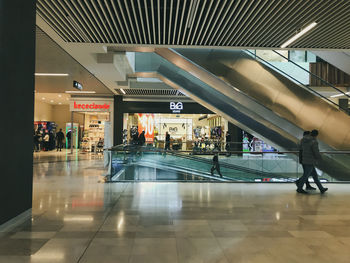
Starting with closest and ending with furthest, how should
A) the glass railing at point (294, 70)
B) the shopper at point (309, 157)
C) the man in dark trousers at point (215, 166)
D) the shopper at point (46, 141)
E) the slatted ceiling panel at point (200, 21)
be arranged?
1. the slatted ceiling panel at point (200, 21)
2. the shopper at point (309, 157)
3. the glass railing at point (294, 70)
4. the man in dark trousers at point (215, 166)
5. the shopper at point (46, 141)

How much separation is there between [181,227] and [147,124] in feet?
66.4

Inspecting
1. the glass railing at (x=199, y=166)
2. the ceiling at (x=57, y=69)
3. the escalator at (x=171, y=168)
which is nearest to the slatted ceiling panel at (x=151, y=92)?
the ceiling at (x=57, y=69)

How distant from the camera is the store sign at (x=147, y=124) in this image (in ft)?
77.7

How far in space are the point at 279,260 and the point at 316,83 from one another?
1288 centimetres

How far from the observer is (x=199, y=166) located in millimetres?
10516

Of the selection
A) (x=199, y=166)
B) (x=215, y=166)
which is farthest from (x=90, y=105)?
(x=215, y=166)

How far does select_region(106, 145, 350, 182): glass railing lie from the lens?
882 centimetres

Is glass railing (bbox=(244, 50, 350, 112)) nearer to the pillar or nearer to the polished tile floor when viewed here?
the polished tile floor

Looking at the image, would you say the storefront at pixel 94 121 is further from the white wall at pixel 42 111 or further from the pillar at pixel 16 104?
the pillar at pixel 16 104

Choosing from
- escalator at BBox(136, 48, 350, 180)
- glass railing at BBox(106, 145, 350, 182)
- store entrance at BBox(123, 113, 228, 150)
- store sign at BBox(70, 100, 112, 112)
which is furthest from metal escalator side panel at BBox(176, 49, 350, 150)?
store entrance at BBox(123, 113, 228, 150)

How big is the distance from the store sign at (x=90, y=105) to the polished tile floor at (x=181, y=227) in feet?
41.3

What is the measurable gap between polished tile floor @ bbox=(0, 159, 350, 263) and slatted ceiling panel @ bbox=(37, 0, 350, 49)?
3.86m

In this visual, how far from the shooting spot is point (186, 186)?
772cm

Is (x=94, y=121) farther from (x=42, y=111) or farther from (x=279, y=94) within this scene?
(x=279, y=94)
